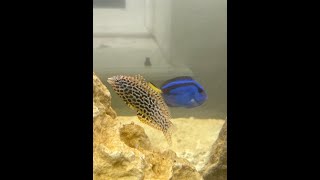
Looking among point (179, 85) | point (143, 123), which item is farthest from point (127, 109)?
point (179, 85)

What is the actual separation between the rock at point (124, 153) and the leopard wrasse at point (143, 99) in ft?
0.33

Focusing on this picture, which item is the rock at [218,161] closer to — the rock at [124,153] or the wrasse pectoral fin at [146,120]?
the rock at [124,153]

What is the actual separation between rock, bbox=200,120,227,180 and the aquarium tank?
0.38 ft

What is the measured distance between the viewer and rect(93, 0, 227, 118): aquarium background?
2.16m

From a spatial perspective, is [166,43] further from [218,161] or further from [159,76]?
[218,161]

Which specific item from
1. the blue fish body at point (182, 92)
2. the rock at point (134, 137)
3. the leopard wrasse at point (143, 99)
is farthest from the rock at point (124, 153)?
the blue fish body at point (182, 92)

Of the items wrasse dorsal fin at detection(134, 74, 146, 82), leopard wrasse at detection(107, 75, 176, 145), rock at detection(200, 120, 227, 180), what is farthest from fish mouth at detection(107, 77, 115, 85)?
rock at detection(200, 120, 227, 180)

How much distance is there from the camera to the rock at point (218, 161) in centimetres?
234

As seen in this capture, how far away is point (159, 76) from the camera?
2168 mm

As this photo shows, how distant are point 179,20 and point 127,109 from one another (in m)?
0.52

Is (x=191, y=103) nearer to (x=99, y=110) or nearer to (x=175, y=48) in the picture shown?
(x=175, y=48)

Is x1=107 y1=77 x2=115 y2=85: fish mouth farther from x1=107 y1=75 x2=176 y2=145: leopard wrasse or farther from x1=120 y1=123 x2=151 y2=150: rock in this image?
x1=120 y1=123 x2=151 y2=150: rock

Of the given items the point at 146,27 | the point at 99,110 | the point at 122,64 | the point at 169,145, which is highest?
the point at 146,27

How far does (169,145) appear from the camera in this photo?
7.34ft
